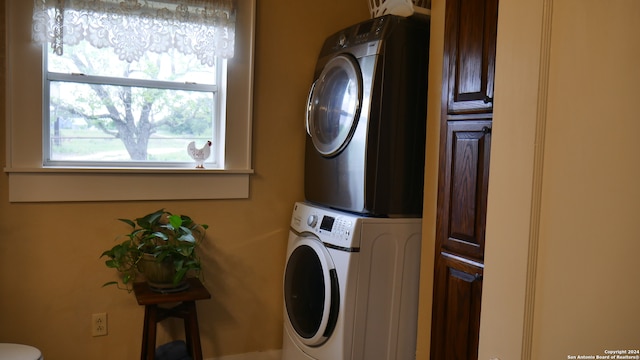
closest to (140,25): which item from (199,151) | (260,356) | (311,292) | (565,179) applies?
(199,151)

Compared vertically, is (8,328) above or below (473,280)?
below

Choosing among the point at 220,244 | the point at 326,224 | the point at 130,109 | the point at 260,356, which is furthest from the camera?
the point at 260,356

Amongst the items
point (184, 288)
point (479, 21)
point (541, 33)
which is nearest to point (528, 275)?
point (541, 33)

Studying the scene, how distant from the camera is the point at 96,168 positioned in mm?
2436

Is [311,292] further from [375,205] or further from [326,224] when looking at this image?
[375,205]

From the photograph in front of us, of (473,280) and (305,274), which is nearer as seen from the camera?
(473,280)

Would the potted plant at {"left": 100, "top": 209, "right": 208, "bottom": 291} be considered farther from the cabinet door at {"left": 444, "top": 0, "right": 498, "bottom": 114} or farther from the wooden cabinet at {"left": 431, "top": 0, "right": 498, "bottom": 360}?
the cabinet door at {"left": 444, "top": 0, "right": 498, "bottom": 114}

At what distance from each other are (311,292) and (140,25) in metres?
1.48

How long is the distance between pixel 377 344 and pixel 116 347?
128cm

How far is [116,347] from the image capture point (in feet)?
8.32

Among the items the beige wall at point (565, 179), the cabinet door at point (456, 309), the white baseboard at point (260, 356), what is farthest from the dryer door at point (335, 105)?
the beige wall at point (565, 179)

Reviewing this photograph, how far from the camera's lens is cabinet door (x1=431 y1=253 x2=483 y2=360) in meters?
1.83

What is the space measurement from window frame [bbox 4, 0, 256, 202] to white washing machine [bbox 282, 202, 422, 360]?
621 mm

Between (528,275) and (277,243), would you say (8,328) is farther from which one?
(528,275)
